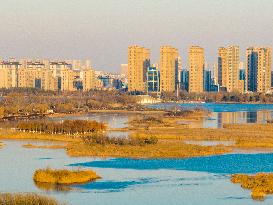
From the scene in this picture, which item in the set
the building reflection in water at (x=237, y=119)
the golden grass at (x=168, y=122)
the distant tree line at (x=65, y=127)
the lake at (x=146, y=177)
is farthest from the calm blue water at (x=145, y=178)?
the building reflection in water at (x=237, y=119)

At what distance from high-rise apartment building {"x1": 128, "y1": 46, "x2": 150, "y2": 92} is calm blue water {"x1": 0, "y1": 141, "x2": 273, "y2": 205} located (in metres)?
78.5

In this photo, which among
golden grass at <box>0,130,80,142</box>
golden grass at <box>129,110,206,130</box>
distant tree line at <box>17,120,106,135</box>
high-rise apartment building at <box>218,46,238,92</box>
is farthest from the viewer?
high-rise apartment building at <box>218,46,238,92</box>

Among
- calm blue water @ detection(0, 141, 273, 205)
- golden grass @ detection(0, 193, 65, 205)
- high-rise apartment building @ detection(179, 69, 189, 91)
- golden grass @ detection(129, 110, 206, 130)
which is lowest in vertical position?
calm blue water @ detection(0, 141, 273, 205)

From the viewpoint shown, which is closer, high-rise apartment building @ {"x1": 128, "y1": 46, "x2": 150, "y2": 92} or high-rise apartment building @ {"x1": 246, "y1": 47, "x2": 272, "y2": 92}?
Answer: high-rise apartment building @ {"x1": 128, "y1": 46, "x2": 150, "y2": 92}

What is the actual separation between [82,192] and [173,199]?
2.50 metres

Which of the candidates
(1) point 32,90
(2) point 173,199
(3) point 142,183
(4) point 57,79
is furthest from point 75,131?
(4) point 57,79

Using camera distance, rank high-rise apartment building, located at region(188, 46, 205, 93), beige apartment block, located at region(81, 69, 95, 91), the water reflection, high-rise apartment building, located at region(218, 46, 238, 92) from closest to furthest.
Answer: the water reflection < high-rise apartment building, located at region(188, 46, 205, 93) < high-rise apartment building, located at region(218, 46, 238, 92) < beige apartment block, located at region(81, 69, 95, 91)

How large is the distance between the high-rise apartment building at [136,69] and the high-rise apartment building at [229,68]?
476 inches

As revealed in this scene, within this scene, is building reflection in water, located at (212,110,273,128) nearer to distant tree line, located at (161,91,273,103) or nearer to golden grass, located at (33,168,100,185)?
golden grass, located at (33,168,100,185)

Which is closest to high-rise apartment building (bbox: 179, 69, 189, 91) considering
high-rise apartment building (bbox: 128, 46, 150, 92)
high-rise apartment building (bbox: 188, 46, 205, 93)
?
high-rise apartment building (bbox: 188, 46, 205, 93)

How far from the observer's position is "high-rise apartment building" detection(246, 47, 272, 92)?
108 meters

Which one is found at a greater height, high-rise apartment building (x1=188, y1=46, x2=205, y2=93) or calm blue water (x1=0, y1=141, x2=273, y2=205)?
high-rise apartment building (x1=188, y1=46, x2=205, y2=93)

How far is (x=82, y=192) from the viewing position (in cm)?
1883

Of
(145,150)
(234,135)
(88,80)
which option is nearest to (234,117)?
(234,135)
